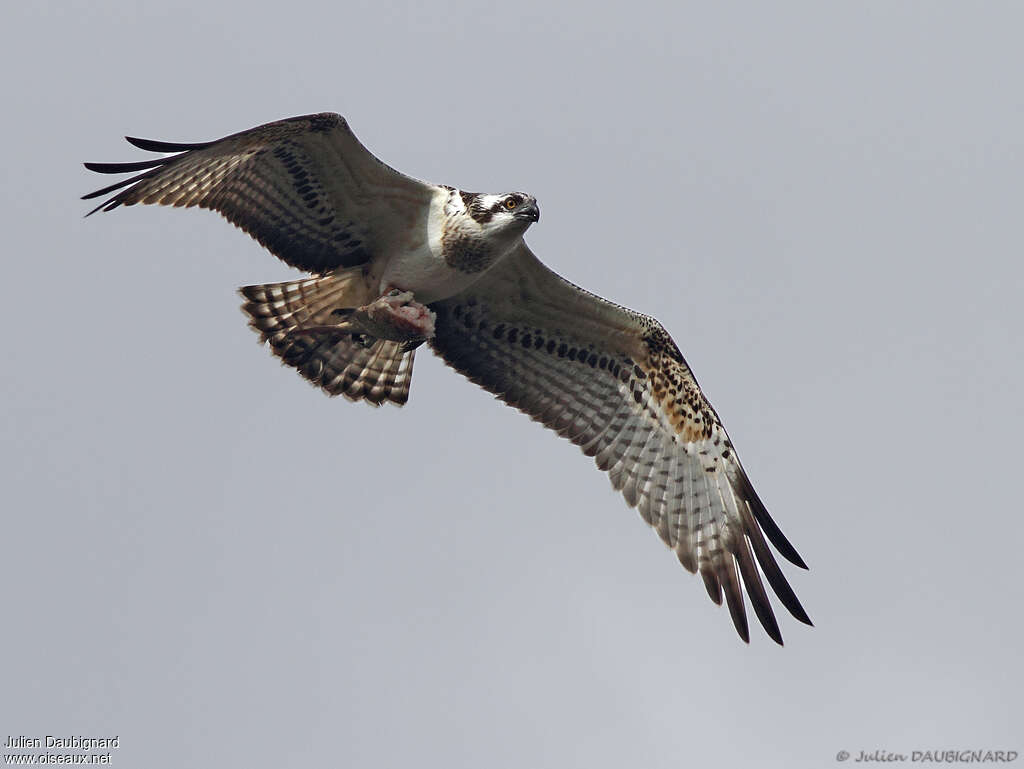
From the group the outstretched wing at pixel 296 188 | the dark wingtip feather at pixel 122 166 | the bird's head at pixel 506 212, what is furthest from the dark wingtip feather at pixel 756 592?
the dark wingtip feather at pixel 122 166

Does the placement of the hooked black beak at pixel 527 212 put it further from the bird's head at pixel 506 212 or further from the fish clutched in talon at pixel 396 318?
the fish clutched in talon at pixel 396 318

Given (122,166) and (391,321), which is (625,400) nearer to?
(391,321)

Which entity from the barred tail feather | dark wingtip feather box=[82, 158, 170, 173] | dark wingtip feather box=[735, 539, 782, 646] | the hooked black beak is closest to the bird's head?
the hooked black beak

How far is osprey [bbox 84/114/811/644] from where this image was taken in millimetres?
10820

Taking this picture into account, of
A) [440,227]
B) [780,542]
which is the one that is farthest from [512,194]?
[780,542]

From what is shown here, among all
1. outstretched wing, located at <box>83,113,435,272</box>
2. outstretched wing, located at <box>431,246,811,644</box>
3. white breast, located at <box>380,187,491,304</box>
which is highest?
outstretched wing, located at <box>83,113,435,272</box>

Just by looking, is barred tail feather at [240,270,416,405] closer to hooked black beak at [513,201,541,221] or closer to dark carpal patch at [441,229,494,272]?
dark carpal patch at [441,229,494,272]

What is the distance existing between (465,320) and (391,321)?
1.12m

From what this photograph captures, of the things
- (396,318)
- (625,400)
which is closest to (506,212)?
(396,318)

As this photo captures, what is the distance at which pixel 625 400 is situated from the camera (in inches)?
485

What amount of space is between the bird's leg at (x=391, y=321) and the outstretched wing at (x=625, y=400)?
0.68 metres

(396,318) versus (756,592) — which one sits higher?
(396,318)

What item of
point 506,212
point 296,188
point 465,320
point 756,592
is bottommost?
point 756,592

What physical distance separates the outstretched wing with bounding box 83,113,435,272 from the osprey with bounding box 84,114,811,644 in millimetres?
12
